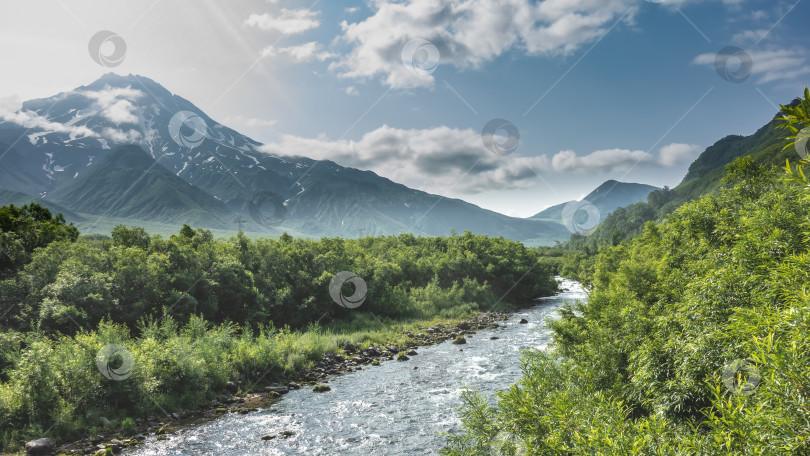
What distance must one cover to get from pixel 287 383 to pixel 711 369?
3140 centimetres

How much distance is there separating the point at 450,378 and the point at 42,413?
27.7 meters

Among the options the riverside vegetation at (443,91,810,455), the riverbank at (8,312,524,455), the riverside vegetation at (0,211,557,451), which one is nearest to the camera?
the riverside vegetation at (443,91,810,455)
